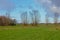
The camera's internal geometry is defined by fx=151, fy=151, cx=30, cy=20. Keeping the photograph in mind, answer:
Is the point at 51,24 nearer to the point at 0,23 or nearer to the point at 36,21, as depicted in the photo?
the point at 36,21

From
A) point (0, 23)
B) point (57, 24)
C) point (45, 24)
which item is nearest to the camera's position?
point (57, 24)

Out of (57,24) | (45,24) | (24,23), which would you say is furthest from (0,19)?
(57,24)

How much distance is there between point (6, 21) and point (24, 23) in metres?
7.42

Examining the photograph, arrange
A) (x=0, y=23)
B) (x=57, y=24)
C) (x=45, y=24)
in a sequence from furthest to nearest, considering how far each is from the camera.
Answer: (x=0, y=23)
(x=45, y=24)
(x=57, y=24)

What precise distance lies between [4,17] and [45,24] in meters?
12.4

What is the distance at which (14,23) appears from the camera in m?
45.9

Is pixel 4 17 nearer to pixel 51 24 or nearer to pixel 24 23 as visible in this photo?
pixel 24 23

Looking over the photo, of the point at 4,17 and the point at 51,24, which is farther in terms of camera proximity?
the point at 4,17

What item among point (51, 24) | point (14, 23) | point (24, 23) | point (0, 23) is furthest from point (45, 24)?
point (0, 23)

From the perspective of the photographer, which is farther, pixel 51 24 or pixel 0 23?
pixel 0 23

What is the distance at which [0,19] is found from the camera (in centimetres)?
4653

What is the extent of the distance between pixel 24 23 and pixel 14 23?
6692 millimetres

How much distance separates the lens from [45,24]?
4125cm

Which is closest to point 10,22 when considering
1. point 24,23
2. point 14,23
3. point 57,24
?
point 14,23
